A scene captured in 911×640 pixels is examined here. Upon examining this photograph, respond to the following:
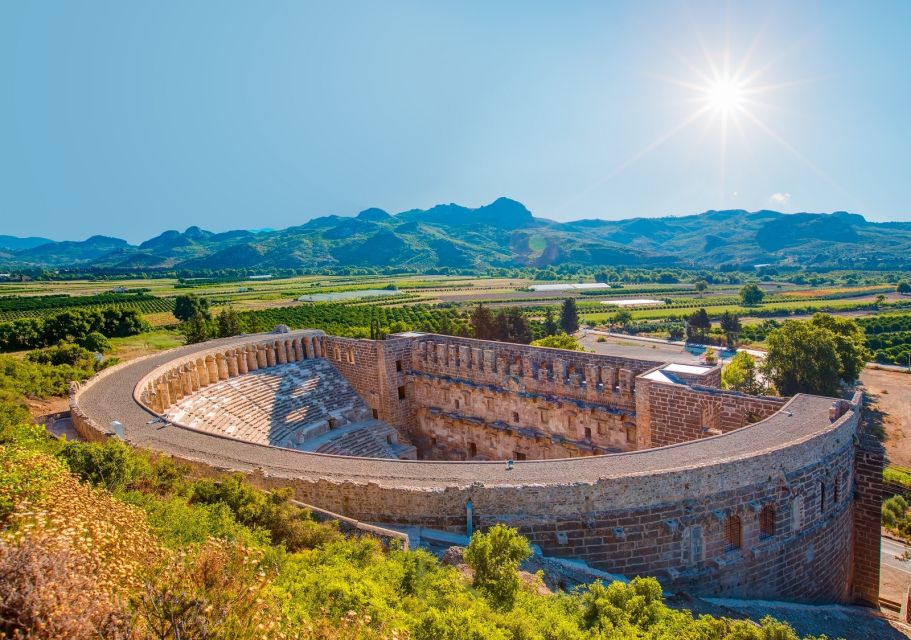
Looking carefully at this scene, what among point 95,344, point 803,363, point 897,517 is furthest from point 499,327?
point 95,344

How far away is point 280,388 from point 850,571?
2742 cm

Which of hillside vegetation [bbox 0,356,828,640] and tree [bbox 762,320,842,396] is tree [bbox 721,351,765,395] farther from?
hillside vegetation [bbox 0,356,828,640]

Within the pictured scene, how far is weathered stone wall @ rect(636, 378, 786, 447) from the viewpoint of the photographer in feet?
63.8

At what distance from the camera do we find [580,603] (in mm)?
10609

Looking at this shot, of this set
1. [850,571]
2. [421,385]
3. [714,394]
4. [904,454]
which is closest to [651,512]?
[714,394]

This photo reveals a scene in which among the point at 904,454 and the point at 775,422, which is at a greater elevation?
the point at 775,422

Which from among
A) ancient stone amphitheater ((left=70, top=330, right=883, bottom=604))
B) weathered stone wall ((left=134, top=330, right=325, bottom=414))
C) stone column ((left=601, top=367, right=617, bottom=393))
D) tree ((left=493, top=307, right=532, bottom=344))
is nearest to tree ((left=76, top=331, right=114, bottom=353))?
weathered stone wall ((left=134, top=330, right=325, bottom=414))

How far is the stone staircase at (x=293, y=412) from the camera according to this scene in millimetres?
26547

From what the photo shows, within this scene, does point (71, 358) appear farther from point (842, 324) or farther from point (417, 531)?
point (842, 324)

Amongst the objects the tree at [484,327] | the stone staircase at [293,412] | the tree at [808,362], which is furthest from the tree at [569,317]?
the stone staircase at [293,412]

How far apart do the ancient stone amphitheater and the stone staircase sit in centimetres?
Result: 14

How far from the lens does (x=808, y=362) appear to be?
41.0m

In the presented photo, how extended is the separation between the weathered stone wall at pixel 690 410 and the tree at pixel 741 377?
2511 cm

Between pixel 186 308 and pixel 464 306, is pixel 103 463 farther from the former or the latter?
pixel 464 306
